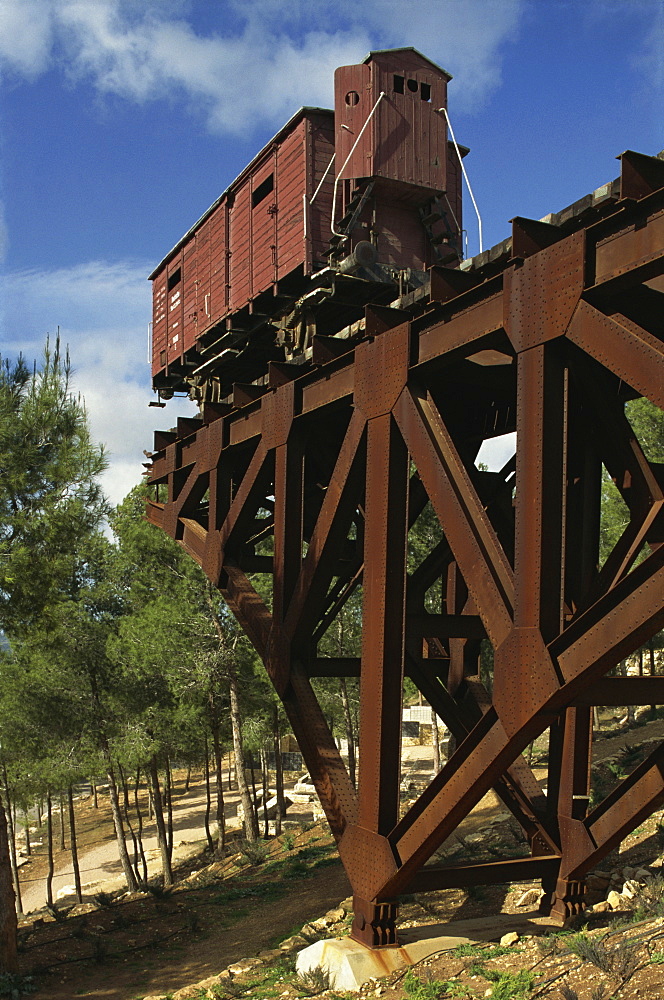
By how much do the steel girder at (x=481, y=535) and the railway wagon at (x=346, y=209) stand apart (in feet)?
11.7

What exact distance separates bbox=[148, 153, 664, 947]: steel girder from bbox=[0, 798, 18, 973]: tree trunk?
4.71 meters

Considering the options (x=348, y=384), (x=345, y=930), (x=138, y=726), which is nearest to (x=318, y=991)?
(x=345, y=930)

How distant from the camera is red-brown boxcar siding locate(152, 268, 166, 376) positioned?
66.0ft

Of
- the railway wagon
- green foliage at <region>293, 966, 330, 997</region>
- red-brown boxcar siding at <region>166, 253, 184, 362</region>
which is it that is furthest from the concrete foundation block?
red-brown boxcar siding at <region>166, 253, 184, 362</region>

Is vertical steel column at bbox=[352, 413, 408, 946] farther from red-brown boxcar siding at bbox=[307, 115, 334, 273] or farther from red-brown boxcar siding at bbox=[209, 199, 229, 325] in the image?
red-brown boxcar siding at bbox=[209, 199, 229, 325]

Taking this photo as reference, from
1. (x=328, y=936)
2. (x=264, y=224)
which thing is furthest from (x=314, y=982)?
(x=264, y=224)

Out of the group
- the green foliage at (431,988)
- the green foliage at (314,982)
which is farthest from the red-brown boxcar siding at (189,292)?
the green foliage at (431,988)

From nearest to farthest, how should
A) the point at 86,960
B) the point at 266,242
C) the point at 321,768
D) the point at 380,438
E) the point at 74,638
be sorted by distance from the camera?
1. the point at 380,438
2. the point at 321,768
3. the point at 86,960
4. the point at 266,242
5. the point at 74,638

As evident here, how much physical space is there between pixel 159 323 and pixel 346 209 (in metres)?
8.26

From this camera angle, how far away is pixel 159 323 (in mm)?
20531

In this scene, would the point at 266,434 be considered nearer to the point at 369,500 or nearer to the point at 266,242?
the point at 369,500

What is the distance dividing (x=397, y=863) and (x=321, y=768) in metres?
1.33

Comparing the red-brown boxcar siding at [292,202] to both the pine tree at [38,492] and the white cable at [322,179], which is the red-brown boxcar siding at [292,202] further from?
the pine tree at [38,492]

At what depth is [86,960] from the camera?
11453mm
